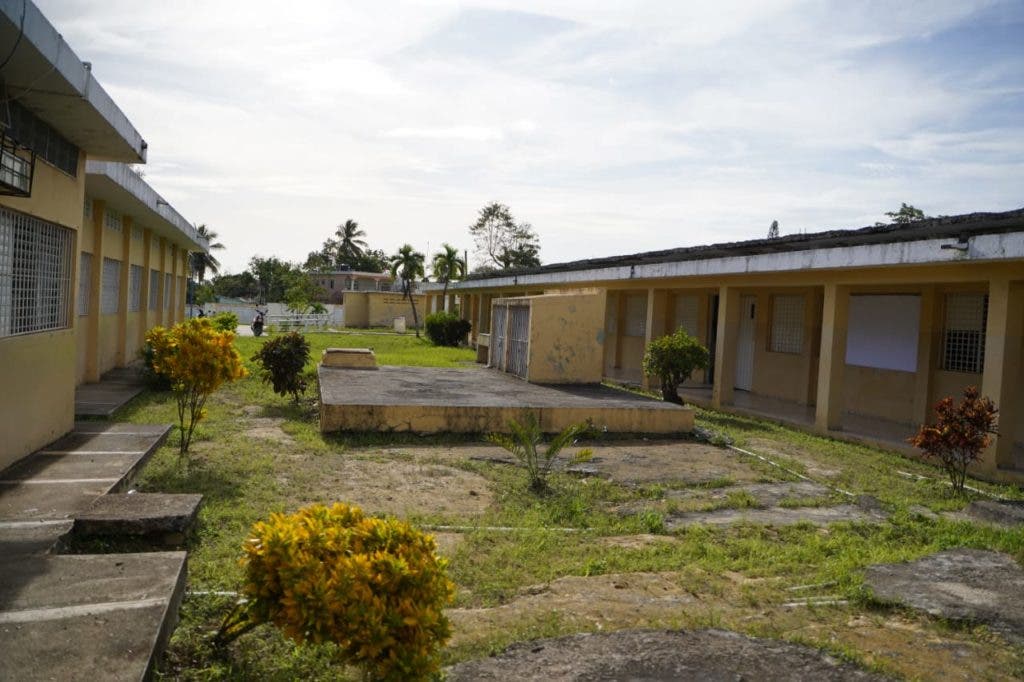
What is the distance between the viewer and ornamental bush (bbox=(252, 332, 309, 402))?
13648mm

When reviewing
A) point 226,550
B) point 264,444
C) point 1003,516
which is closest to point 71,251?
point 264,444

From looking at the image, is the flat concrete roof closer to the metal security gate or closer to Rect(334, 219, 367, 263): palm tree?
the metal security gate

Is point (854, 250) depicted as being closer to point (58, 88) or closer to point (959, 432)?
point (959, 432)

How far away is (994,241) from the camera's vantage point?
897cm

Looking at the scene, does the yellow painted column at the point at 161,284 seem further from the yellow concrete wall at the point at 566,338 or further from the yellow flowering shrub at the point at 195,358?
the yellow flowering shrub at the point at 195,358

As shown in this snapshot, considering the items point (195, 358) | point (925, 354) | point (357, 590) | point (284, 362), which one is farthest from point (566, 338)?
point (357, 590)

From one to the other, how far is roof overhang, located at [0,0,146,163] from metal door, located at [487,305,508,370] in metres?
10.5

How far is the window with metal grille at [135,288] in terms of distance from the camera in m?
17.7

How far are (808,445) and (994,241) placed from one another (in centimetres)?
386

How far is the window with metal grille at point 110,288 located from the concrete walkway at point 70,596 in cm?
979

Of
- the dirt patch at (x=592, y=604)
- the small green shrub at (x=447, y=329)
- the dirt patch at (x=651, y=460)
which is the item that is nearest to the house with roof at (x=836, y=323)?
the dirt patch at (x=651, y=460)

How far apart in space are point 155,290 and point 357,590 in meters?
20.4

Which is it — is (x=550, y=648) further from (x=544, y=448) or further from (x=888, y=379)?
(x=888, y=379)

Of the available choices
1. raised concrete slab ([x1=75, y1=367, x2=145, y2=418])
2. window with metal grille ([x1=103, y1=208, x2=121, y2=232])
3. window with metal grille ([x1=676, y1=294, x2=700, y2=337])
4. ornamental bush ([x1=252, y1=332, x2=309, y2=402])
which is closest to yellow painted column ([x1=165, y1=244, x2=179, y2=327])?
window with metal grille ([x1=103, y1=208, x2=121, y2=232])
